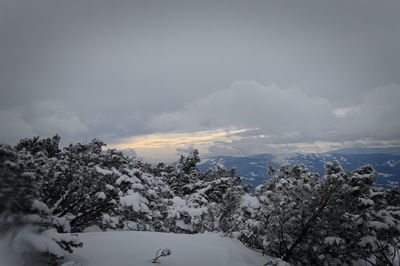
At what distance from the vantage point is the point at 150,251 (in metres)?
4.81

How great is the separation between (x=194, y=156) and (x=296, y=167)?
35.8 feet

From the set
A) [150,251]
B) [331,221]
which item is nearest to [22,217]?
[150,251]

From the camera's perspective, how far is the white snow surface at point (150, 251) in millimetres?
4188

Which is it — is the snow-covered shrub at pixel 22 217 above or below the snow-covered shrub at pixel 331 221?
above

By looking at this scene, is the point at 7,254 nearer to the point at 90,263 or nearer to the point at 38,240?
the point at 38,240

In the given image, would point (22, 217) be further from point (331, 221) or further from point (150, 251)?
point (331, 221)

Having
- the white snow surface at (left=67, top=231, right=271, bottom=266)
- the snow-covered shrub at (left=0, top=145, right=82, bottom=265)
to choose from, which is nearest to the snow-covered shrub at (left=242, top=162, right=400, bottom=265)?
the white snow surface at (left=67, top=231, right=271, bottom=266)

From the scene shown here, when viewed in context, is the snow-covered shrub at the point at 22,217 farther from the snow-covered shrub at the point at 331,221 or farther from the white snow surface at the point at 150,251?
the snow-covered shrub at the point at 331,221

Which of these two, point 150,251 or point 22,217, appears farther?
point 150,251

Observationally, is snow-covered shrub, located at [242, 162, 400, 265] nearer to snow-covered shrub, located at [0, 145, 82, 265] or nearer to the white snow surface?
the white snow surface

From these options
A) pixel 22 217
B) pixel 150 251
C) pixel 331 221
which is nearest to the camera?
pixel 22 217

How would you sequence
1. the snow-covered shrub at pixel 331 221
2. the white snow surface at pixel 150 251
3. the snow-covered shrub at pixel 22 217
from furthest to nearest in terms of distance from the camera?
the snow-covered shrub at pixel 331 221
the white snow surface at pixel 150 251
the snow-covered shrub at pixel 22 217

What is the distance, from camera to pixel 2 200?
234cm

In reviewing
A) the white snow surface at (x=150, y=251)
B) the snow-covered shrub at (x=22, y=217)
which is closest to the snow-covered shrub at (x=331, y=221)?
the white snow surface at (x=150, y=251)
